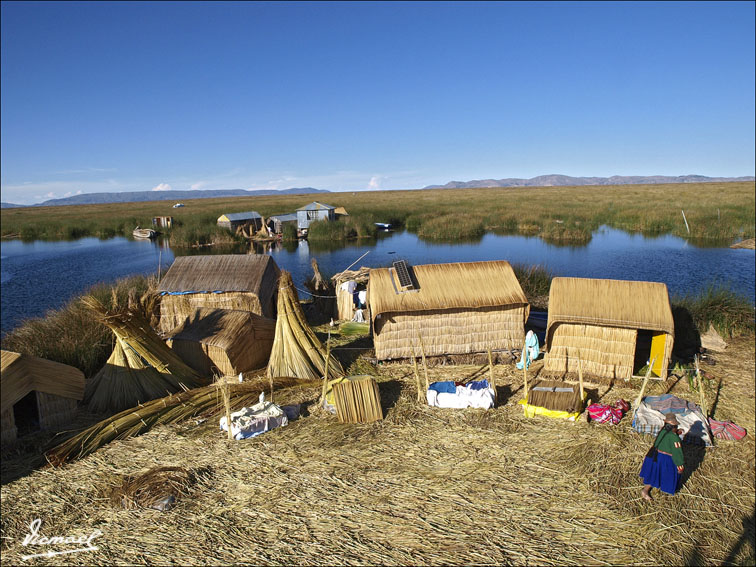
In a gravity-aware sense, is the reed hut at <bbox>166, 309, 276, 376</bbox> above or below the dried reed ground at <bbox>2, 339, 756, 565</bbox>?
above

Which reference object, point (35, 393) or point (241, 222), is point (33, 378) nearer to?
point (35, 393)

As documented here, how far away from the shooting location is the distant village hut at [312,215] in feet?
159

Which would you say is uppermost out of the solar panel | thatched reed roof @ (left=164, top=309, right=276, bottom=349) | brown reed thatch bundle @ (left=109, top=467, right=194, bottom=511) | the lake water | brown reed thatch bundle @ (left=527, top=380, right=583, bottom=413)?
the solar panel

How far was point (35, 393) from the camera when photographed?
738 cm

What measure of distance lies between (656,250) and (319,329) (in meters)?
28.8

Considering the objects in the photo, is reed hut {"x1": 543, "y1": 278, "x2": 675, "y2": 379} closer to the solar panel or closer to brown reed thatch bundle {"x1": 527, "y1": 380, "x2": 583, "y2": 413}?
brown reed thatch bundle {"x1": 527, "y1": 380, "x2": 583, "y2": 413}

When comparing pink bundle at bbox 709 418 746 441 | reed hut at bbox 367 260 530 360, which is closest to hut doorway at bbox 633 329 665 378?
pink bundle at bbox 709 418 746 441

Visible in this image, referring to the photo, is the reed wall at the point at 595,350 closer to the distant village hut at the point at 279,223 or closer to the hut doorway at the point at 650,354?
the hut doorway at the point at 650,354

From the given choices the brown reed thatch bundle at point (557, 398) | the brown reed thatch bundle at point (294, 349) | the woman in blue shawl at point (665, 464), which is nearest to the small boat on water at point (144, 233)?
the brown reed thatch bundle at point (294, 349)

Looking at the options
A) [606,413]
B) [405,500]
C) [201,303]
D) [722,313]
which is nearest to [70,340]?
[201,303]

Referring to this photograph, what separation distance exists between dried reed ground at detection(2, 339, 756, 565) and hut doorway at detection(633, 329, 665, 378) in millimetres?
1860

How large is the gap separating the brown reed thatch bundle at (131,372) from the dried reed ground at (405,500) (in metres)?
1.16

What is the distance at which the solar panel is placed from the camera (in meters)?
9.98

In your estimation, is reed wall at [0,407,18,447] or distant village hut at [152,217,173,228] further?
distant village hut at [152,217,173,228]
